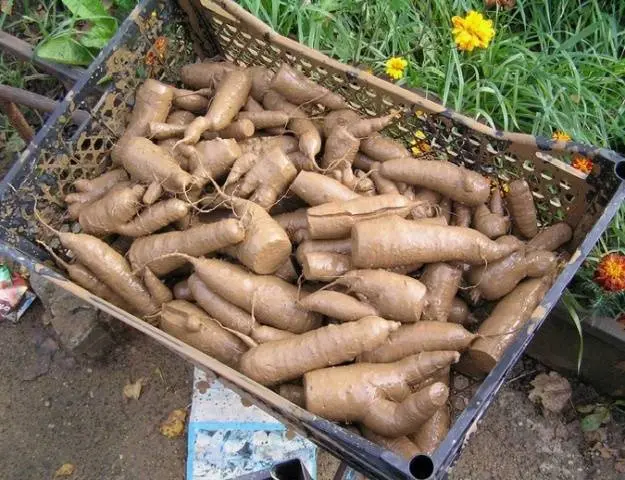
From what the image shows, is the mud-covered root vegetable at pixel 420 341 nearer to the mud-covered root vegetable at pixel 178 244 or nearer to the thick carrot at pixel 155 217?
the mud-covered root vegetable at pixel 178 244

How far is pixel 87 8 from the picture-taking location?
3303 millimetres

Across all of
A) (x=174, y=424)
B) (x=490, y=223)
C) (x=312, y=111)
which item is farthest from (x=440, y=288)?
(x=174, y=424)

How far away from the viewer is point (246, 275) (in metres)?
2.27

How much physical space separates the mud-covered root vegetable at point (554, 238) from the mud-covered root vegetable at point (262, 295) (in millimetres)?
784

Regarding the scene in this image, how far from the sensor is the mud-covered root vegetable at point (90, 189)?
2.54 m

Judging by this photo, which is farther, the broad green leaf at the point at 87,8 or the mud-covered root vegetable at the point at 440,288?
the broad green leaf at the point at 87,8

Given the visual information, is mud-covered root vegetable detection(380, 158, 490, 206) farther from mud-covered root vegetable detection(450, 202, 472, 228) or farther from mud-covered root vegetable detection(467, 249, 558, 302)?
mud-covered root vegetable detection(467, 249, 558, 302)

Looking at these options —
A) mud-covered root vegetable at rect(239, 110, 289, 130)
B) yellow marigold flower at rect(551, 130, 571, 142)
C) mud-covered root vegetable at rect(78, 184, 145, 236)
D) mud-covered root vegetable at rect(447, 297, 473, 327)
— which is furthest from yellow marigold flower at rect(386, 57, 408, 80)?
mud-covered root vegetable at rect(78, 184, 145, 236)

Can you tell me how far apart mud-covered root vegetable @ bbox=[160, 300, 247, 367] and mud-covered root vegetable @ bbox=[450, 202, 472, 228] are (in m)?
0.87

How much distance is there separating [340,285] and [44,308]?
1829mm

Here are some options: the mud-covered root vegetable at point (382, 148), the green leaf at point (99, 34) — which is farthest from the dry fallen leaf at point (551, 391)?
the green leaf at point (99, 34)

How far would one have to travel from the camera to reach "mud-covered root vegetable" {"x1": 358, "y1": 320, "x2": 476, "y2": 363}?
6.81 feet

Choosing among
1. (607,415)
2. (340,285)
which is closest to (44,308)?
(340,285)

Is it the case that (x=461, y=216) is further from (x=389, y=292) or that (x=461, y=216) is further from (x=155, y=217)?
(x=155, y=217)
